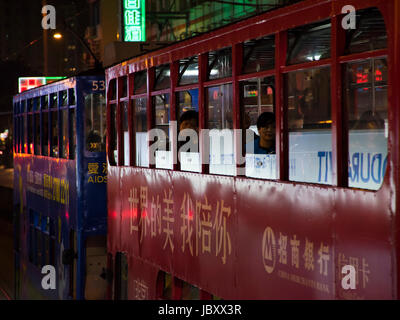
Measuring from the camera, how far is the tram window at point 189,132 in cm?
644

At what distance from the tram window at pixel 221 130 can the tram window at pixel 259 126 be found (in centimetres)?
17

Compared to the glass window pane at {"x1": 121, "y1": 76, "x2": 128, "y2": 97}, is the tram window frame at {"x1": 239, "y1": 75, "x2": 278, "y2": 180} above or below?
below

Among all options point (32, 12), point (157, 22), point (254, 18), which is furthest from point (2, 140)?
point (254, 18)

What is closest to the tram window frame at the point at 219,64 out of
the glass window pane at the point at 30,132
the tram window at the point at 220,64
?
the tram window at the point at 220,64

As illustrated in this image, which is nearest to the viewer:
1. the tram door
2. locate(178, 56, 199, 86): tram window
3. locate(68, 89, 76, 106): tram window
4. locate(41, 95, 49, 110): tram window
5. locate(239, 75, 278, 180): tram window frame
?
locate(239, 75, 278, 180): tram window frame

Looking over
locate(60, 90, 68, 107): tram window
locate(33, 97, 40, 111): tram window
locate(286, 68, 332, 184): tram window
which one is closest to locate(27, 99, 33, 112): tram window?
locate(33, 97, 40, 111): tram window

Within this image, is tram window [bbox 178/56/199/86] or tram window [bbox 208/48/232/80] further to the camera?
tram window [bbox 178/56/199/86]

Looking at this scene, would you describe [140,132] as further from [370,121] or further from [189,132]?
[370,121]

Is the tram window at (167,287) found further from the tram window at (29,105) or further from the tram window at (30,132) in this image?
the tram window at (29,105)

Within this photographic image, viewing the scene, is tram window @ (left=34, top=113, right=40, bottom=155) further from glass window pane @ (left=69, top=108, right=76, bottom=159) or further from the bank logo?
the bank logo

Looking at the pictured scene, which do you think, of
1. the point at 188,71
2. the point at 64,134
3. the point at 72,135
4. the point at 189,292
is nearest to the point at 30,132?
the point at 64,134

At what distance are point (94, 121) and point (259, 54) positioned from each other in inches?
201

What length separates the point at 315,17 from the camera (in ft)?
15.0

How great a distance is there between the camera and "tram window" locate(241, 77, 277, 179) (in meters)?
5.35
